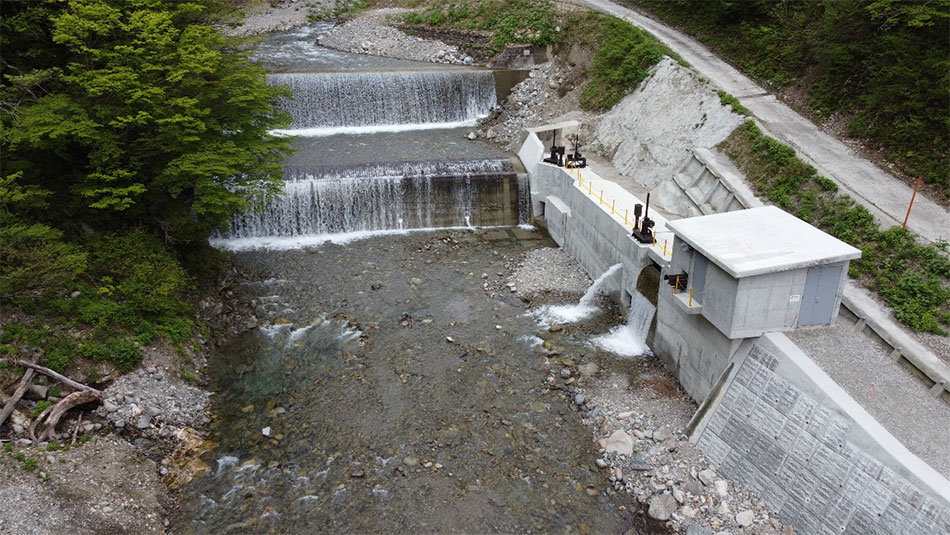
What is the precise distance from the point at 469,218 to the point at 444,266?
12.6 feet

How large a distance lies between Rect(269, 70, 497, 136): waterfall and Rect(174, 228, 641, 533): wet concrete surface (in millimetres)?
11533

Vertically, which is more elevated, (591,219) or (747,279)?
(747,279)

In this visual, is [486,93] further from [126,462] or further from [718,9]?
[126,462]

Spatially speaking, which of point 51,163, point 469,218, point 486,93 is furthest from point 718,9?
point 51,163

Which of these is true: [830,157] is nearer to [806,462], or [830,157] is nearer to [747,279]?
[747,279]

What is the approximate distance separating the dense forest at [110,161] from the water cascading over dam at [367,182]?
399cm

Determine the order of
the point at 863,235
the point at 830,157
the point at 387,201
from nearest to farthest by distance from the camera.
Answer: the point at 863,235, the point at 830,157, the point at 387,201

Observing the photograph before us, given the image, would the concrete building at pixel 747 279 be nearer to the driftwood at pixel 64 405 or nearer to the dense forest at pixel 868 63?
the dense forest at pixel 868 63

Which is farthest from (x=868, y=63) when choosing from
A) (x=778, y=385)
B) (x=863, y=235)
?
(x=778, y=385)

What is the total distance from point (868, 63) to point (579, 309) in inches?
481

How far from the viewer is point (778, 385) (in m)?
11.5

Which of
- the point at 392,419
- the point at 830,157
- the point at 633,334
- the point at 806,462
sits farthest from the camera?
the point at 830,157

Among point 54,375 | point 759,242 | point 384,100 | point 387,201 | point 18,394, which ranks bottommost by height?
point 387,201

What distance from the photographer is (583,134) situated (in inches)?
1070
